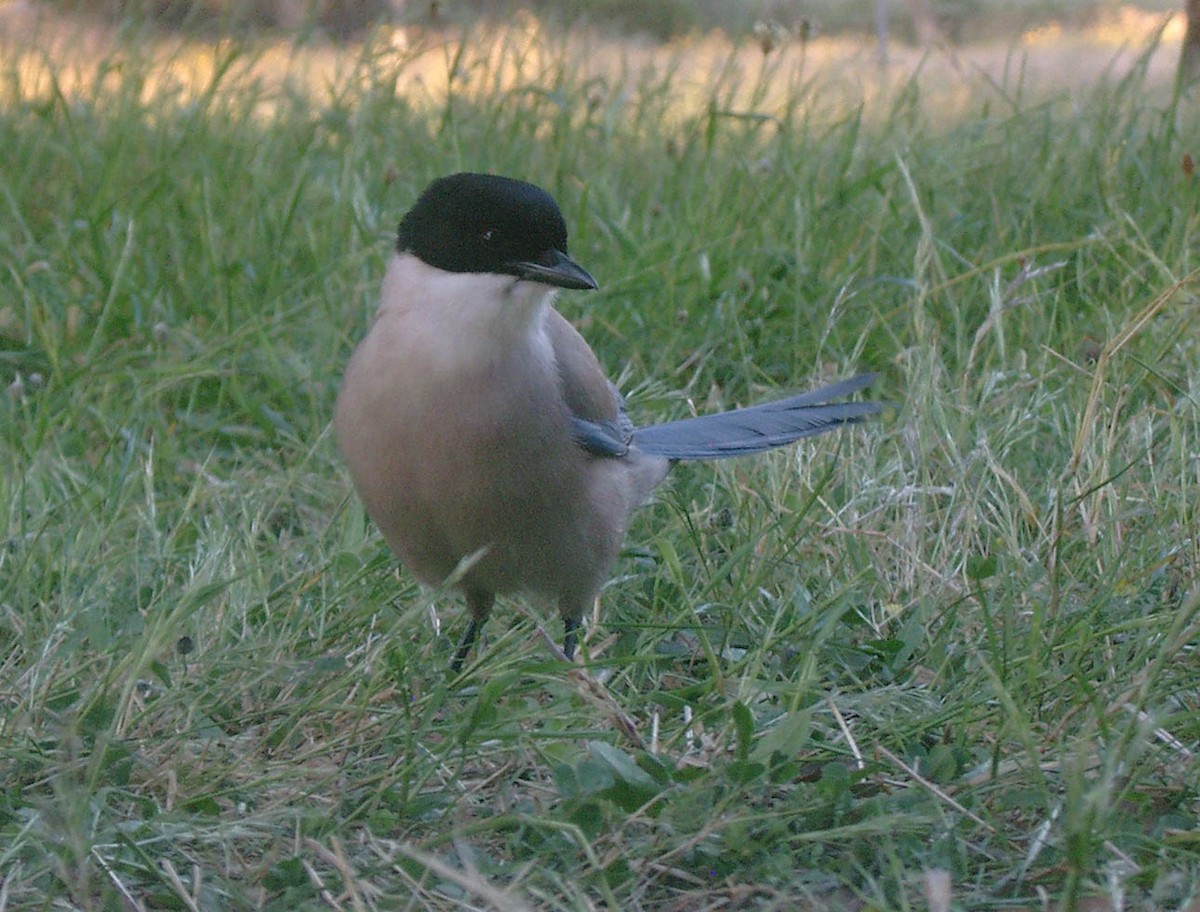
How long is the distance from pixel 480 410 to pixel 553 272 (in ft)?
1.00

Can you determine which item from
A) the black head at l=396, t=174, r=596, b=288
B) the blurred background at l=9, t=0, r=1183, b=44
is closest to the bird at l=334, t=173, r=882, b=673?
the black head at l=396, t=174, r=596, b=288

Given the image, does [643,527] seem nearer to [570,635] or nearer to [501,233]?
[570,635]

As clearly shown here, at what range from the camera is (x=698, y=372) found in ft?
14.9

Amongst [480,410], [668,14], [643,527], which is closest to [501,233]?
[480,410]

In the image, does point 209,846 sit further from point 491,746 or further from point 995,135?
point 995,135

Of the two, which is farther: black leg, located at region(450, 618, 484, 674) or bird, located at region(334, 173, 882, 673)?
black leg, located at region(450, 618, 484, 674)

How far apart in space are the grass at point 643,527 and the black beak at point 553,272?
0.66 m

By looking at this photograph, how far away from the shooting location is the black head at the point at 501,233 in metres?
3.17

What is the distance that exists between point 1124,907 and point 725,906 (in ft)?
1.89

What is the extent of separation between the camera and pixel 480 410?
3.16 m

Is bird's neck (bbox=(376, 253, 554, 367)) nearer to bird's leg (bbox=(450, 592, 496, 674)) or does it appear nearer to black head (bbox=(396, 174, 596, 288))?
black head (bbox=(396, 174, 596, 288))

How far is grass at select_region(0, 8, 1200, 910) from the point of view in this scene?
250 centimetres

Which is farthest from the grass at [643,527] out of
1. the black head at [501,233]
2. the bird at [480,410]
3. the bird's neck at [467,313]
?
the black head at [501,233]

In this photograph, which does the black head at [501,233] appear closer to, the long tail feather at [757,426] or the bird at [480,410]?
the bird at [480,410]
